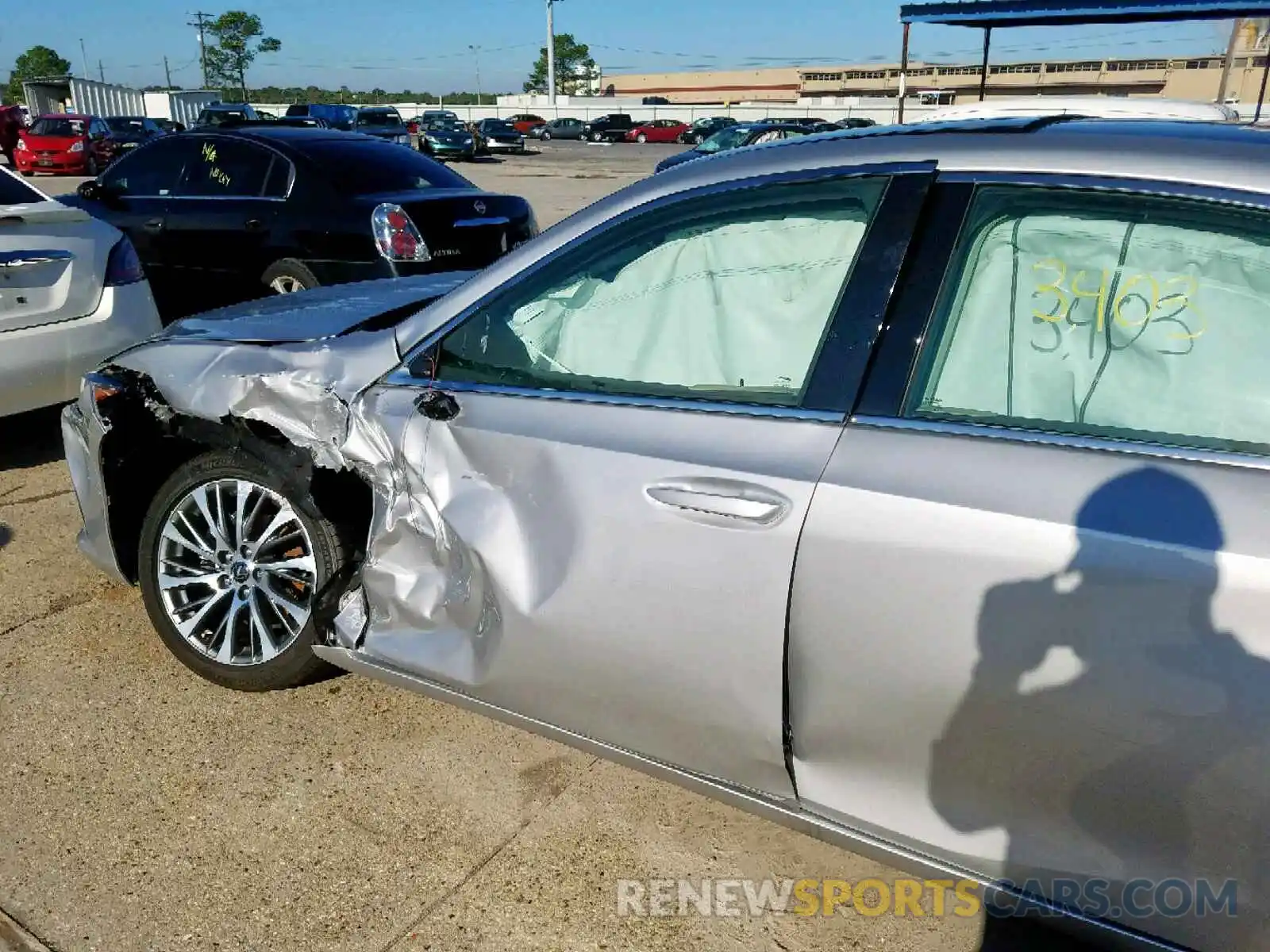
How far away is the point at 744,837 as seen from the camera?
8.39 feet

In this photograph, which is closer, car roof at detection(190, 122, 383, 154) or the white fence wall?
car roof at detection(190, 122, 383, 154)

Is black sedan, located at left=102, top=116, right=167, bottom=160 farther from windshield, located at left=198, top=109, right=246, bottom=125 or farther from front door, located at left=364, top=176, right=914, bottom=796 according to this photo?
front door, located at left=364, top=176, right=914, bottom=796

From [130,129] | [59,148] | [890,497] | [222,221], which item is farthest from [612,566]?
[130,129]

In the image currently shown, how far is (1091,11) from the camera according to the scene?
4.14 metres

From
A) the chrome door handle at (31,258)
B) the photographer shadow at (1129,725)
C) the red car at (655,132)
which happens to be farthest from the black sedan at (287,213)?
the red car at (655,132)

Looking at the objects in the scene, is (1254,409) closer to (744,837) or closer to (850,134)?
(850,134)

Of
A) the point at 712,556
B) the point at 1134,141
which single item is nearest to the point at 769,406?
the point at 712,556

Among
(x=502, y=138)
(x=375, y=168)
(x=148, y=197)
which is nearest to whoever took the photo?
(x=375, y=168)

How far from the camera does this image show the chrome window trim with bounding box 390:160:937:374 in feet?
6.74

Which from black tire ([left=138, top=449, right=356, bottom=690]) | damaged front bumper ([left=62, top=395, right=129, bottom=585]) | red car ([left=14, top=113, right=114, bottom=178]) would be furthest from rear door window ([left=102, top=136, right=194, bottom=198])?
red car ([left=14, top=113, right=114, bottom=178])

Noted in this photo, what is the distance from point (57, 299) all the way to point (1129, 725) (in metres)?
4.73

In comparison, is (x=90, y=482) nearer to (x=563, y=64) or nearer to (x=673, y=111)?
(x=673, y=111)

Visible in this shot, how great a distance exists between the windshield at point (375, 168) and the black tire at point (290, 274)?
0.56 meters

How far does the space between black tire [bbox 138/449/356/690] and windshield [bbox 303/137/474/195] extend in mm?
3886
